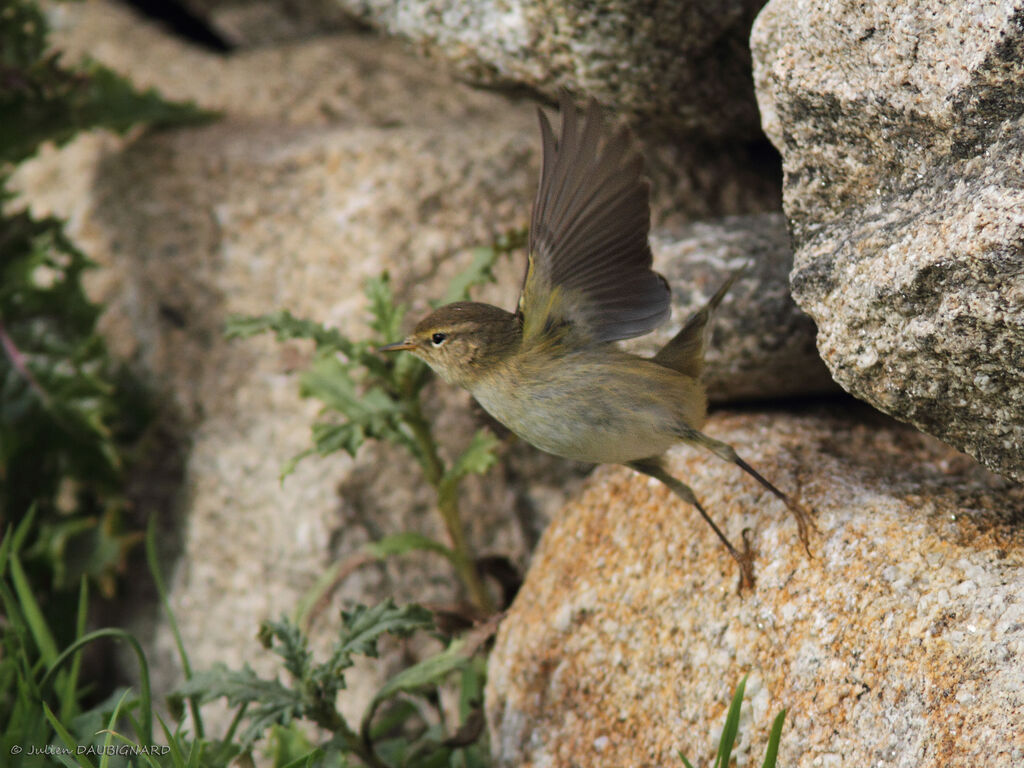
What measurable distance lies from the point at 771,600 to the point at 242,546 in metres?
2.23

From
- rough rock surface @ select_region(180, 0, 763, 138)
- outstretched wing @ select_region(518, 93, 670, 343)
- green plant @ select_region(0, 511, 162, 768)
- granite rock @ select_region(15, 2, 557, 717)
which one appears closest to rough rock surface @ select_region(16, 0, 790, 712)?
granite rock @ select_region(15, 2, 557, 717)

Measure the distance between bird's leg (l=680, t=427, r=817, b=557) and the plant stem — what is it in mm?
988

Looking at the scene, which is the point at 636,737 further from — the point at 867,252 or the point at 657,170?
the point at 657,170

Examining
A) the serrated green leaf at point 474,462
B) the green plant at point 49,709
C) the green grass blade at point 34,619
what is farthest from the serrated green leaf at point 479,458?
the green grass blade at point 34,619

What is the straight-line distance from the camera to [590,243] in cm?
251

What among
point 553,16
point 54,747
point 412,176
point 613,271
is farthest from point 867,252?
point 54,747

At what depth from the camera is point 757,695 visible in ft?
8.13

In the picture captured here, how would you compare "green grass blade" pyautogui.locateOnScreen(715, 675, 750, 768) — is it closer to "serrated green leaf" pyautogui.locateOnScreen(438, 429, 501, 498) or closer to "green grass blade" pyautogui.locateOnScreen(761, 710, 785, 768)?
"green grass blade" pyautogui.locateOnScreen(761, 710, 785, 768)

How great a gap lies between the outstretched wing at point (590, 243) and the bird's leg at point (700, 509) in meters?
0.44

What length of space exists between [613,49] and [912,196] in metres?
1.21

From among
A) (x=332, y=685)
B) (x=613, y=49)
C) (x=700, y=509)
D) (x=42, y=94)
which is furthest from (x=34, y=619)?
(x=613, y=49)

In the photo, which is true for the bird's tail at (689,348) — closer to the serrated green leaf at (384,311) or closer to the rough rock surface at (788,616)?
the rough rock surface at (788,616)

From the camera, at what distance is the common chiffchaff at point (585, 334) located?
2.47m

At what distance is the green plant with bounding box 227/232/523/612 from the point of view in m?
3.17
